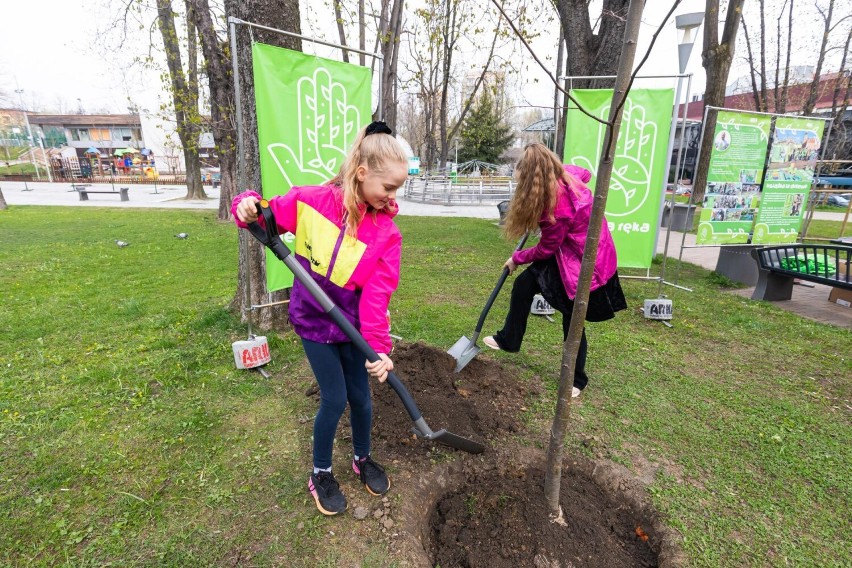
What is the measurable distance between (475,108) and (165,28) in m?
27.1

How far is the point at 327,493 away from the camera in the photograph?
2184 mm

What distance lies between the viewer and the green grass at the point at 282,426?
6.70 feet

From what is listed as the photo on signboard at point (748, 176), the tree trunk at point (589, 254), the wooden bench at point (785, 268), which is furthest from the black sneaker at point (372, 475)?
the photo on signboard at point (748, 176)

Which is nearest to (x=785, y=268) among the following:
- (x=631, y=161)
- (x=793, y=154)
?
(x=793, y=154)

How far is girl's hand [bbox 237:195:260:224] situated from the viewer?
1.92m

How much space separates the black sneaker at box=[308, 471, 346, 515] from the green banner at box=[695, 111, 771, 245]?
5.54 meters

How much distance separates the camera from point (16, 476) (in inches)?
93.7

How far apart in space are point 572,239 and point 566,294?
1.18 feet

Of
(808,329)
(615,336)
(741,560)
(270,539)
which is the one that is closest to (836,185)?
(808,329)

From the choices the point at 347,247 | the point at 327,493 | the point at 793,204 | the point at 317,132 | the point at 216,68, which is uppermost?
the point at 216,68

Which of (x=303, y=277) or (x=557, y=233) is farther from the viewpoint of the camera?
(x=557, y=233)

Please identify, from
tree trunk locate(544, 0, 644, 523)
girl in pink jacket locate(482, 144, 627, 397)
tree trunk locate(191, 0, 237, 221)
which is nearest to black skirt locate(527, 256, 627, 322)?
girl in pink jacket locate(482, 144, 627, 397)

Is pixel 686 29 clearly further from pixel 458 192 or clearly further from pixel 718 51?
pixel 458 192

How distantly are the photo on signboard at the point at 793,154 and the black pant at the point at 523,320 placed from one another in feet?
16.0
